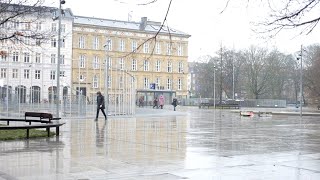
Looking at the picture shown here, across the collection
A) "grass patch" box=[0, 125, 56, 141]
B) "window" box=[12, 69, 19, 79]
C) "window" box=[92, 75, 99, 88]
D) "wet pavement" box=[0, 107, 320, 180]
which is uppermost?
"window" box=[12, 69, 19, 79]

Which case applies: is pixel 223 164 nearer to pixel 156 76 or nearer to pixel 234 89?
pixel 234 89

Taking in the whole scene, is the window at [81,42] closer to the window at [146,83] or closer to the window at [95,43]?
the window at [95,43]

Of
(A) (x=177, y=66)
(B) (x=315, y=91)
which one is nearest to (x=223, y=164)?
(B) (x=315, y=91)

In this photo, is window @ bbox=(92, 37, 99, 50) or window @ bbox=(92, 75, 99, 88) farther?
window @ bbox=(92, 37, 99, 50)

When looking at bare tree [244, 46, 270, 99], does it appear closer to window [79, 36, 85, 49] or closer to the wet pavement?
window [79, 36, 85, 49]

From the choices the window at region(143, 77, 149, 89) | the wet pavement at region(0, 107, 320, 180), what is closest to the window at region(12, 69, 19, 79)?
the window at region(143, 77, 149, 89)

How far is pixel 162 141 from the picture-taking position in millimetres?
15977

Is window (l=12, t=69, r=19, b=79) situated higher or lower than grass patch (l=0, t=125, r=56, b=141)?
higher

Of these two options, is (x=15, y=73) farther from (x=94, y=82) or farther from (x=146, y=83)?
(x=146, y=83)

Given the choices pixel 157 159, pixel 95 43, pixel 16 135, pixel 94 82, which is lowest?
pixel 157 159

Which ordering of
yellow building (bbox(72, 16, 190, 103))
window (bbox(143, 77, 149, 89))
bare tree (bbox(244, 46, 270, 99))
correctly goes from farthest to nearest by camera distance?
window (bbox(143, 77, 149, 89)), bare tree (bbox(244, 46, 270, 99)), yellow building (bbox(72, 16, 190, 103))

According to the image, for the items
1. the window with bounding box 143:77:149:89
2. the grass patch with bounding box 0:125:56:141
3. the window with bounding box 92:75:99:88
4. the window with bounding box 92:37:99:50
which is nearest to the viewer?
the grass patch with bounding box 0:125:56:141

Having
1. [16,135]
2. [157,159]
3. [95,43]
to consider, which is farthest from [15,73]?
[157,159]

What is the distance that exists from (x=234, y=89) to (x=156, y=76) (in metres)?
17.3
